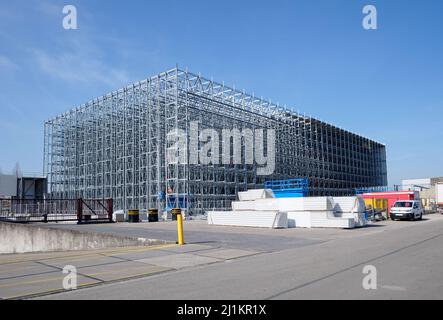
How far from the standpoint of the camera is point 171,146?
122 feet

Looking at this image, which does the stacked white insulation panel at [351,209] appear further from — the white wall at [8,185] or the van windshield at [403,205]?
the white wall at [8,185]

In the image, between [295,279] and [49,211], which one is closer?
[295,279]

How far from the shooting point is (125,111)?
136 feet

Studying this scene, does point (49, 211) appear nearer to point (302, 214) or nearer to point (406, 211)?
point (302, 214)

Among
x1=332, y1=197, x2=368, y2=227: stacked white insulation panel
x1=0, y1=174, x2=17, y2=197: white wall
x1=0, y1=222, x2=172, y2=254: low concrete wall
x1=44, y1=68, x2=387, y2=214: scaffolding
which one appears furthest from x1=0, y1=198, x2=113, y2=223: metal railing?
x1=0, y1=174, x2=17, y2=197: white wall

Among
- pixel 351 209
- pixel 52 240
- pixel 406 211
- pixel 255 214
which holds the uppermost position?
pixel 351 209

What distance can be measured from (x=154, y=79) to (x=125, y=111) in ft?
18.7

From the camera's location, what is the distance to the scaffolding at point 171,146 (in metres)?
37.1

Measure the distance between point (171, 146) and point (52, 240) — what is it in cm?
1828

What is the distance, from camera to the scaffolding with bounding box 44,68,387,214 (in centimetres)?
3706

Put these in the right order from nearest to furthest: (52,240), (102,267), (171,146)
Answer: (102,267), (52,240), (171,146)

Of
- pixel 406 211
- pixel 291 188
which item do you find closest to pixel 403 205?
pixel 406 211

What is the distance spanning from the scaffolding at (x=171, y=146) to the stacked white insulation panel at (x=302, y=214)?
38.0 ft
